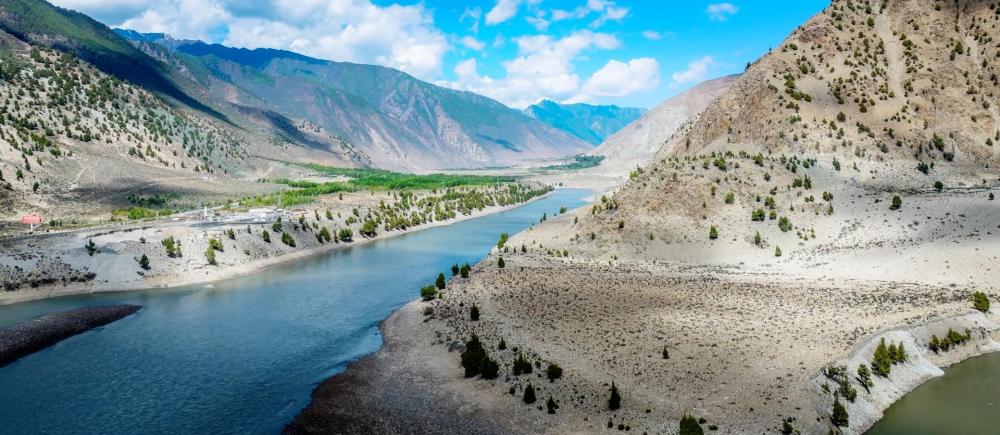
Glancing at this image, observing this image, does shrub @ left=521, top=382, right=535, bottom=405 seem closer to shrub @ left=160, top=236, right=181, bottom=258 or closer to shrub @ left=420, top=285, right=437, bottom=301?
shrub @ left=420, top=285, right=437, bottom=301

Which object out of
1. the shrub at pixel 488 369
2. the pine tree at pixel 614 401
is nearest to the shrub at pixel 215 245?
the shrub at pixel 488 369

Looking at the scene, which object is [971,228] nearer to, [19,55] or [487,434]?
[487,434]

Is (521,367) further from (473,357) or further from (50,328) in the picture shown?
(50,328)

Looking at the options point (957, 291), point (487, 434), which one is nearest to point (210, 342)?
point (487, 434)

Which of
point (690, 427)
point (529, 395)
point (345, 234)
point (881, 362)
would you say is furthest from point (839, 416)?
point (345, 234)

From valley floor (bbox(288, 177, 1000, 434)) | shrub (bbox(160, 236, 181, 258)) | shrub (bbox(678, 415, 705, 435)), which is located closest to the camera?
shrub (bbox(678, 415, 705, 435))

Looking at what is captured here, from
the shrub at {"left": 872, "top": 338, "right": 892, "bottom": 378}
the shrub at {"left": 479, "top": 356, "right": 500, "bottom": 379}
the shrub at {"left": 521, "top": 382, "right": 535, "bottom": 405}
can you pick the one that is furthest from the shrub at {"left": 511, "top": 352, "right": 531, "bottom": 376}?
the shrub at {"left": 872, "top": 338, "right": 892, "bottom": 378}
